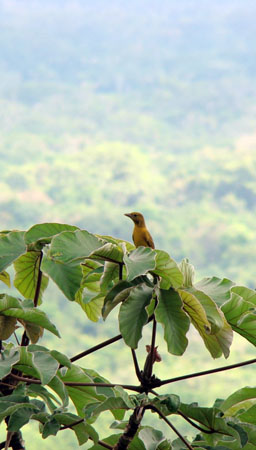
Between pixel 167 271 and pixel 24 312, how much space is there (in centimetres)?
25

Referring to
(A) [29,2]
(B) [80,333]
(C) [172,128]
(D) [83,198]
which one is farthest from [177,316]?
(A) [29,2]

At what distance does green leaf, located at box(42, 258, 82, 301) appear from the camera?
1.17m

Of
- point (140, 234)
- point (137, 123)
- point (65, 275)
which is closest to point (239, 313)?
point (65, 275)

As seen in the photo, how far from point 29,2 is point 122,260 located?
4158 centimetres

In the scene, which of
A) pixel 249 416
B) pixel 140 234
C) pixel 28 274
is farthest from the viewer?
pixel 140 234

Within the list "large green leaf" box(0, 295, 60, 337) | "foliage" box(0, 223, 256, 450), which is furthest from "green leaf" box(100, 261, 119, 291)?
"large green leaf" box(0, 295, 60, 337)

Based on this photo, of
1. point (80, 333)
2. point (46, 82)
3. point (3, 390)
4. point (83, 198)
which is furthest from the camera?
point (46, 82)

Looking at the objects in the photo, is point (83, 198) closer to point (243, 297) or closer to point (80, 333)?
point (80, 333)

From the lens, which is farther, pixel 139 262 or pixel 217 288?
pixel 217 288

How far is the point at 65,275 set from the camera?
119 centimetres

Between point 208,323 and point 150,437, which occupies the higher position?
point 208,323

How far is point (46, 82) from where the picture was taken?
33.9 meters

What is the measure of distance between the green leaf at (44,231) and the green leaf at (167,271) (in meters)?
0.16

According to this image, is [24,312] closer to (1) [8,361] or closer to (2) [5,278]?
(1) [8,361]
